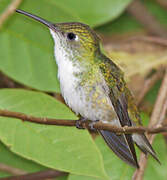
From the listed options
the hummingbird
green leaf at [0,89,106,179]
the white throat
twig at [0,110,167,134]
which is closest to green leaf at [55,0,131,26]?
the hummingbird

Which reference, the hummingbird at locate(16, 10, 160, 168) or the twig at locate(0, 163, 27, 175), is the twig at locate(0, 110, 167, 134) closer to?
the hummingbird at locate(16, 10, 160, 168)

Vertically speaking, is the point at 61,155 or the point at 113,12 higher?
the point at 113,12

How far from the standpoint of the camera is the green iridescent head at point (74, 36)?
7.14 feet

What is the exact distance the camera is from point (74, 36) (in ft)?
7.29

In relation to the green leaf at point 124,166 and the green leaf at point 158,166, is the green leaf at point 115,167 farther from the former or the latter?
the green leaf at point 158,166

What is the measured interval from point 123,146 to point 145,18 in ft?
6.07

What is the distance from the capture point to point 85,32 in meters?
2.21

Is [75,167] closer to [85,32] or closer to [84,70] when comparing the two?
[84,70]

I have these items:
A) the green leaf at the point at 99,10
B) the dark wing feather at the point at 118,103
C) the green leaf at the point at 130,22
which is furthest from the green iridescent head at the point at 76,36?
the green leaf at the point at 130,22

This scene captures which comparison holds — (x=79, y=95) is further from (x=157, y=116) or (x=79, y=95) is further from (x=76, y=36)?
(x=157, y=116)

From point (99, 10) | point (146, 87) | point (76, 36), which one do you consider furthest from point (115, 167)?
point (99, 10)

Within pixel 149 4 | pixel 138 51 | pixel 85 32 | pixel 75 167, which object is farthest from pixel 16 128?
pixel 149 4

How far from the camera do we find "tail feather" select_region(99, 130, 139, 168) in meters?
2.02

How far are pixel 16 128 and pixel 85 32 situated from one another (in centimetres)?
65
